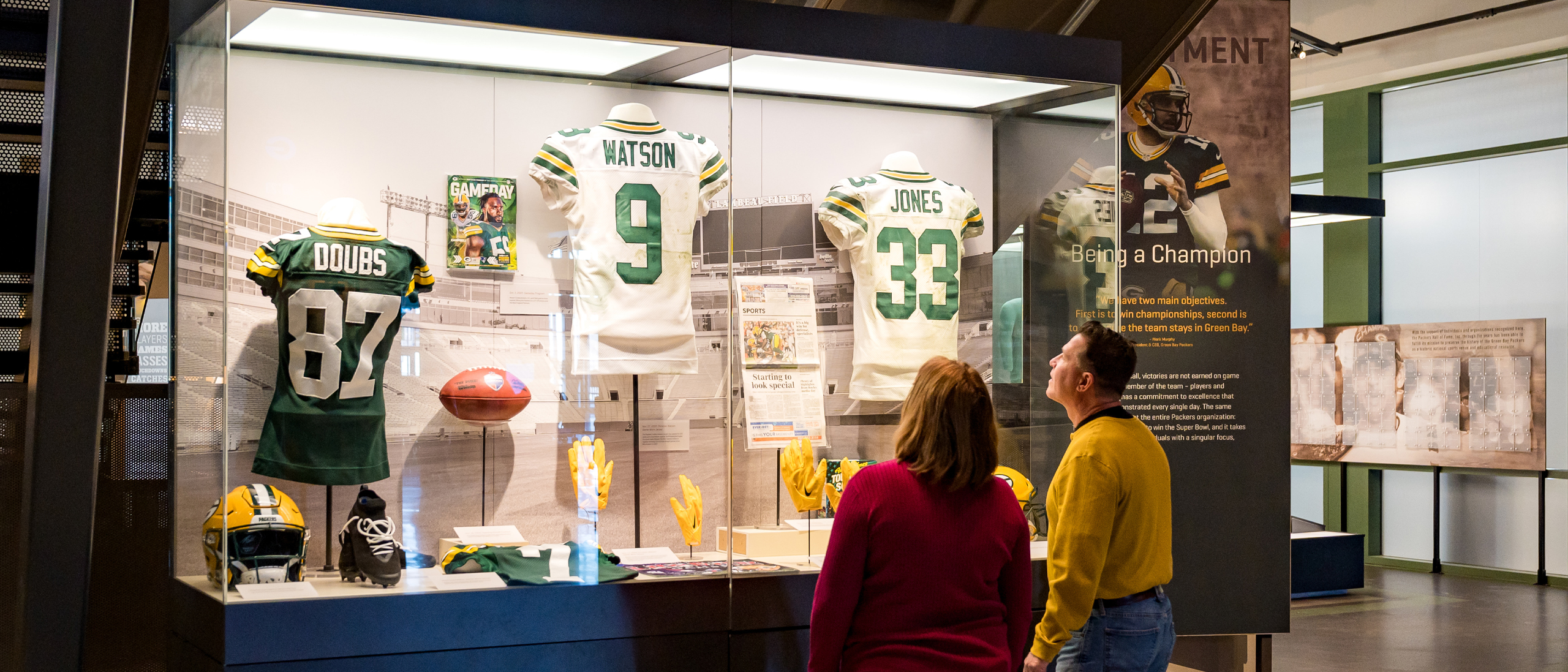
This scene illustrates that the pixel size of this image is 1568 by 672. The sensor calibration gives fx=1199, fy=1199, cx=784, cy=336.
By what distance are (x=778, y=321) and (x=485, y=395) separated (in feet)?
3.50

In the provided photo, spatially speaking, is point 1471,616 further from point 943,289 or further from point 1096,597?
point 1096,597

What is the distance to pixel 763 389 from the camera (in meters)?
4.09

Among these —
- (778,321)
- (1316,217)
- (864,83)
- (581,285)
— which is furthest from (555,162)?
(1316,217)

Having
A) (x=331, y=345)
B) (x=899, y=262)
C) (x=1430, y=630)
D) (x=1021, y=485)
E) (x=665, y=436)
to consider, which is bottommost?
(x=1430, y=630)

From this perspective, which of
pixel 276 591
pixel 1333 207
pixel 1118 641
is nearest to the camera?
pixel 1118 641

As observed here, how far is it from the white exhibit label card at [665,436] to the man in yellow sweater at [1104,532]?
155 centimetres

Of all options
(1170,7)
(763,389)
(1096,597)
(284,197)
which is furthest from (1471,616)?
(284,197)

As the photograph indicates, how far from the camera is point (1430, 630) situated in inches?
271

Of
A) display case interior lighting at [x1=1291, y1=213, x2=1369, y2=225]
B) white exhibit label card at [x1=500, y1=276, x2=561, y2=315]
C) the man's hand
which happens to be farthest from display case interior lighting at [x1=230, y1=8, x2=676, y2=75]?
display case interior lighting at [x1=1291, y1=213, x2=1369, y2=225]

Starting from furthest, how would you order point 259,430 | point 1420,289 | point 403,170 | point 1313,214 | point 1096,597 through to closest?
1. point 1420,289
2. point 1313,214
3. point 403,170
4. point 259,430
5. point 1096,597

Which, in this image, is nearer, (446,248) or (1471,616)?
(446,248)

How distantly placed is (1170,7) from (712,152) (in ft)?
6.44

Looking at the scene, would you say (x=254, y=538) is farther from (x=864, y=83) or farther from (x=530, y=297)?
(x=864, y=83)

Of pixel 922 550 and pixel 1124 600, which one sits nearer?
pixel 922 550
